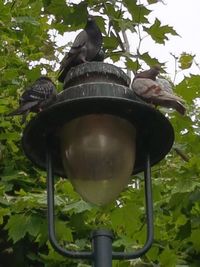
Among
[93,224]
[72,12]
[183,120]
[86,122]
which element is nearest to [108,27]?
[72,12]

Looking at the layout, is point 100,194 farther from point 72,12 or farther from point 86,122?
point 72,12

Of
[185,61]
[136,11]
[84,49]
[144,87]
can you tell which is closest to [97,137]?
[144,87]

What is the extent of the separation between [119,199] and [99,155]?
65.4 inches

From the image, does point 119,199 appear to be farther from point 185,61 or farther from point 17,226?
point 185,61

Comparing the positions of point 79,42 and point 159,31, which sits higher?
point 159,31

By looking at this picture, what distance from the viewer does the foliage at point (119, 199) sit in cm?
377

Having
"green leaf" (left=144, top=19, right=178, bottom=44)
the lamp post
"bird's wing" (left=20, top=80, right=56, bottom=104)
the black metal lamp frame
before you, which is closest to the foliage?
"green leaf" (left=144, top=19, right=178, bottom=44)

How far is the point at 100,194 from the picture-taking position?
252 centimetres

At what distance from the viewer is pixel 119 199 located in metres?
4.12

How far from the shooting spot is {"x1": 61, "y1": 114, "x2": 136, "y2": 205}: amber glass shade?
2.49 m

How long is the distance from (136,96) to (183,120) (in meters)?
1.73

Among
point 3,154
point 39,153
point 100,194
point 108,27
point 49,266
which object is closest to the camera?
point 100,194

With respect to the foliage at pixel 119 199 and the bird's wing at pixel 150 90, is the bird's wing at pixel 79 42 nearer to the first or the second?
the foliage at pixel 119 199

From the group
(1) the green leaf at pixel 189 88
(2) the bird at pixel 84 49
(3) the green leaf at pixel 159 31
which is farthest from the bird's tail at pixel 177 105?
(1) the green leaf at pixel 189 88
